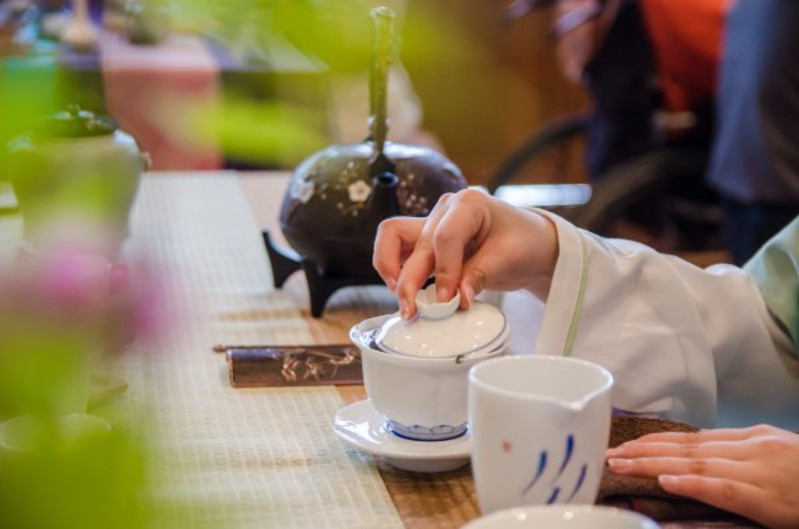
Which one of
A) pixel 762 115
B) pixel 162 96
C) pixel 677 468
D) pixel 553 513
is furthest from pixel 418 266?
pixel 762 115

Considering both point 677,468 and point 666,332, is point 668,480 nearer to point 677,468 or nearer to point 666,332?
point 677,468

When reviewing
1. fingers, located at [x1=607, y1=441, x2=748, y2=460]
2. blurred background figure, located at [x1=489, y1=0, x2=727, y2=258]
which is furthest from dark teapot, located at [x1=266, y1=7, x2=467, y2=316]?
blurred background figure, located at [x1=489, y1=0, x2=727, y2=258]

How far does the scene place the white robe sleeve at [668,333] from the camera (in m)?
1.00

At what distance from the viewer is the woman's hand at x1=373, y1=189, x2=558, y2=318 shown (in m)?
0.88

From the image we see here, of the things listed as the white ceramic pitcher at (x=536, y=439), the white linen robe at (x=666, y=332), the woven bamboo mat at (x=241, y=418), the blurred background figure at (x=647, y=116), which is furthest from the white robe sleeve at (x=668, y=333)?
the blurred background figure at (x=647, y=116)

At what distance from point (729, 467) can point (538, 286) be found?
0.32 meters

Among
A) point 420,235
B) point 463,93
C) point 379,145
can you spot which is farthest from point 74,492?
point 463,93

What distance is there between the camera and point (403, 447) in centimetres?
83

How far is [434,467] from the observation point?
0.83 meters

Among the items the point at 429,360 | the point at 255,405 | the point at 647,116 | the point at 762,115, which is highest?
the point at 429,360

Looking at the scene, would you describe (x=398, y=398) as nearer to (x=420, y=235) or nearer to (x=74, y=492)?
(x=420, y=235)

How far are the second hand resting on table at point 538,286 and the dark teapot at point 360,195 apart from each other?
0.92ft

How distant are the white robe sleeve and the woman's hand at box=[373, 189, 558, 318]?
28mm

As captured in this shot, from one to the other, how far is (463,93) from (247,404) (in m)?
4.27
